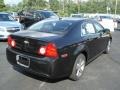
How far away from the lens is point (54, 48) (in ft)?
17.8

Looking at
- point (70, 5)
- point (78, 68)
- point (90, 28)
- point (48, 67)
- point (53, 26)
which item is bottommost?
point (78, 68)

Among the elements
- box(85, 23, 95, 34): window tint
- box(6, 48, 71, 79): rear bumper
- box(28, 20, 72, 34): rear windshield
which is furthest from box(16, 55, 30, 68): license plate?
box(85, 23, 95, 34): window tint

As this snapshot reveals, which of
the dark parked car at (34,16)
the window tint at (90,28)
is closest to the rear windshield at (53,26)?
the window tint at (90,28)

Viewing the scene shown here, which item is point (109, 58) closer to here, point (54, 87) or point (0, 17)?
point (54, 87)

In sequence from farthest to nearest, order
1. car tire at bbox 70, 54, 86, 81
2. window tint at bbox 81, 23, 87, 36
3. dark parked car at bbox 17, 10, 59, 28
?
dark parked car at bbox 17, 10, 59, 28
window tint at bbox 81, 23, 87, 36
car tire at bbox 70, 54, 86, 81

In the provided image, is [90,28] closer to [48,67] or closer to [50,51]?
[50,51]

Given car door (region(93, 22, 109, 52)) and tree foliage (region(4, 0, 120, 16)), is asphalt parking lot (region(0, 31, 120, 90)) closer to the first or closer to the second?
car door (region(93, 22, 109, 52))

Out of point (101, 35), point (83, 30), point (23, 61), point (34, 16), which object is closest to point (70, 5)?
point (34, 16)

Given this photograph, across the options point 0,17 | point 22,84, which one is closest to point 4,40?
point 0,17

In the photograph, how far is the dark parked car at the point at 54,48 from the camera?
5441mm

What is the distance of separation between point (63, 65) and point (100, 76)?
64.1 inches

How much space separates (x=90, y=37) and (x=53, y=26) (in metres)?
1.14

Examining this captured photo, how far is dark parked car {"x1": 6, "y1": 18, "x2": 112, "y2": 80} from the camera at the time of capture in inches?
214

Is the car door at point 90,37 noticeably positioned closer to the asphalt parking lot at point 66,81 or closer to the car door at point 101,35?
the car door at point 101,35
